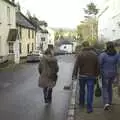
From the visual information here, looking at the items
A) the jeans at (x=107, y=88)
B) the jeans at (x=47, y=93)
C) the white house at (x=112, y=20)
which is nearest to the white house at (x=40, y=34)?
the white house at (x=112, y=20)

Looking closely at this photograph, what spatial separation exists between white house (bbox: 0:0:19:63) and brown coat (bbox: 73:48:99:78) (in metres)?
33.3

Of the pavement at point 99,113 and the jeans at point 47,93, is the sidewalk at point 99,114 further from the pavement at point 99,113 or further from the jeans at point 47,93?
the jeans at point 47,93

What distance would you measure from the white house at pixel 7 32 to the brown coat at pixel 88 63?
A: 33301 mm

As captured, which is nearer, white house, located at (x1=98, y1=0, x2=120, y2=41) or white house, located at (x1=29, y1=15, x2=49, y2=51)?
white house, located at (x1=98, y1=0, x2=120, y2=41)

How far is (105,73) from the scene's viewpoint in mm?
11078

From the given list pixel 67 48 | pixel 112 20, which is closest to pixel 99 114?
pixel 112 20

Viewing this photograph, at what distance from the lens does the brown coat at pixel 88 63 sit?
36.1 ft

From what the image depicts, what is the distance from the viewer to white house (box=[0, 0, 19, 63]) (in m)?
45.9

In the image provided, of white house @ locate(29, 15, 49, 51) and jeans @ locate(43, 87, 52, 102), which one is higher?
white house @ locate(29, 15, 49, 51)

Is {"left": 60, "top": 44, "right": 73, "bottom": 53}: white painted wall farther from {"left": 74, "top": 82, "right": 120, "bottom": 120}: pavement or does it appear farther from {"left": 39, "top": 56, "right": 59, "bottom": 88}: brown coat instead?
{"left": 74, "top": 82, "right": 120, "bottom": 120}: pavement

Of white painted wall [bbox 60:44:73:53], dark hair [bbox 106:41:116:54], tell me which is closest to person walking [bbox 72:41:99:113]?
dark hair [bbox 106:41:116:54]

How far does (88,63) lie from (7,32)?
3851 centimetres

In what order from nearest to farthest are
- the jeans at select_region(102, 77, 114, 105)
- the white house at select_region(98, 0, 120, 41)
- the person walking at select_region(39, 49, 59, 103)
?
the jeans at select_region(102, 77, 114, 105)
the person walking at select_region(39, 49, 59, 103)
the white house at select_region(98, 0, 120, 41)

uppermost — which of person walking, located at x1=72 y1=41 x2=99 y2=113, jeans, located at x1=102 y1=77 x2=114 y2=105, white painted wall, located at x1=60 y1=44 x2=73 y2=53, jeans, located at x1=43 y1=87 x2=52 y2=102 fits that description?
person walking, located at x1=72 y1=41 x2=99 y2=113
